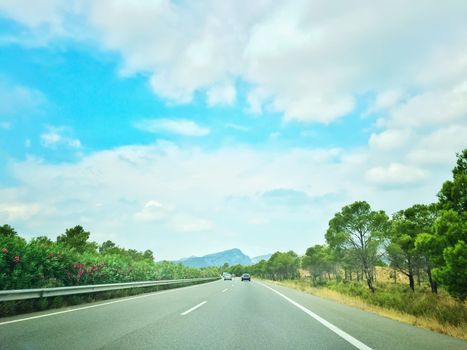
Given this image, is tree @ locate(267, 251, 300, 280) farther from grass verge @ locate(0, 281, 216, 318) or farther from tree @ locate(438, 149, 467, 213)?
grass verge @ locate(0, 281, 216, 318)

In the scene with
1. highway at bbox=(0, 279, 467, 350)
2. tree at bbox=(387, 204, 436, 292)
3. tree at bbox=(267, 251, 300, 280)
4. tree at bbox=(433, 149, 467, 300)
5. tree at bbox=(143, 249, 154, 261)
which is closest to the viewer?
highway at bbox=(0, 279, 467, 350)

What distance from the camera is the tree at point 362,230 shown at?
3959 cm

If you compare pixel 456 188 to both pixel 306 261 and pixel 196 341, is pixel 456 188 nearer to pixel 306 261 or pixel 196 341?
pixel 196 341

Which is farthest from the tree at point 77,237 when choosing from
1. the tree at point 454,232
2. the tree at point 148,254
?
the tree at point 454,232

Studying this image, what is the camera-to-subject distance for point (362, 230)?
1617 inches

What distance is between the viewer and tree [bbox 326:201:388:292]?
130ft

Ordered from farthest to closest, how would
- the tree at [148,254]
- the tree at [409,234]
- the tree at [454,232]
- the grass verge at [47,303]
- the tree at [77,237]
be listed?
1. the tree at [148,254]
2. the tree at [77,237]
3. the tree at [409,234]
4. the tree at [454,232]
5. the grass verge at [47,303]

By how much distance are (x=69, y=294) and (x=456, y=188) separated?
881 inches

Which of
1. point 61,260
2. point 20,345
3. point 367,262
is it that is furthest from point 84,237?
point 20,345

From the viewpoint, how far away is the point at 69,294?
12555 millimetres

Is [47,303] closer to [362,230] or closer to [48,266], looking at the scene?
[48,266]

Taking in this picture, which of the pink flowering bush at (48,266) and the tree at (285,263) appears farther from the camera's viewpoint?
the tree at (285,263)

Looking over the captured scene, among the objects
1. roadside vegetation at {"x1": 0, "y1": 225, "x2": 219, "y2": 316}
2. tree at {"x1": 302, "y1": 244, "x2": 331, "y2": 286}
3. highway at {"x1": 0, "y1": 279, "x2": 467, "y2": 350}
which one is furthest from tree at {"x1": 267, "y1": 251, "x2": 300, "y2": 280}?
highway at {"x1": 0, "y1": 279, "x2": 467, "y2": 350}

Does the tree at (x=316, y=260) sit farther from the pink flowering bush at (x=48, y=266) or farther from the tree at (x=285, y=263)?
the pink flowering bush at (x=48, y=266)
